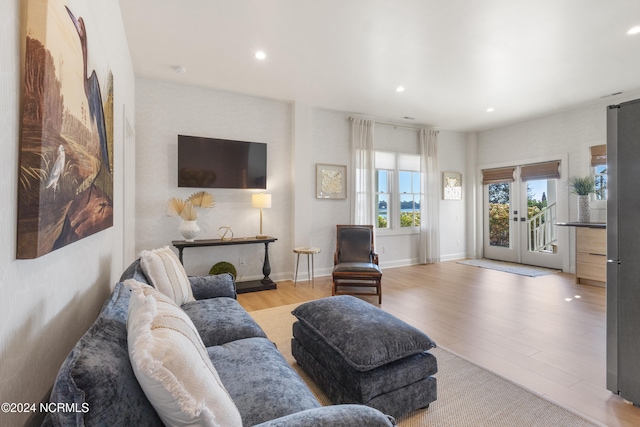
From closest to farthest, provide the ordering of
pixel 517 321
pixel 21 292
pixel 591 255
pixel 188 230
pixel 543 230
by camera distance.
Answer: pixel 21 292 < pixel 517 321 < pixel 188 230 < pixel 591 255 < pixel 543 230

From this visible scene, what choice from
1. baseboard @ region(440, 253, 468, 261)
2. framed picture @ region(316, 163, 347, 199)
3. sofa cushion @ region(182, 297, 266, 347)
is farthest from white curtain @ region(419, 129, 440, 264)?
sofa cushion @ region(182, 297, 266, 347)

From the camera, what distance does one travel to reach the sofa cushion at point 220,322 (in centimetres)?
173

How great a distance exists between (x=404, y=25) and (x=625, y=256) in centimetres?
245

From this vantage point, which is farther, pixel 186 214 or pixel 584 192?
pixel 584 192

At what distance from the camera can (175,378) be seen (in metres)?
0.70

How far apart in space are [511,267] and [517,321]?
3.10 meters

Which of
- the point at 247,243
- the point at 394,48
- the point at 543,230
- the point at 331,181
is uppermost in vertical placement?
the point at 394,48

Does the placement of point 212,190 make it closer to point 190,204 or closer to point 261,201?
point 190,204

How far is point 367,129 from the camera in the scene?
548cm

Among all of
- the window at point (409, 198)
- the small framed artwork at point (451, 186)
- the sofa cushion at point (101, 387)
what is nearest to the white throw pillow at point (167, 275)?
the sofa cushion at point (101, 387)

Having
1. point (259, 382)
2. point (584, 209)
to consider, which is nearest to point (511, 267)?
point (584, 209)

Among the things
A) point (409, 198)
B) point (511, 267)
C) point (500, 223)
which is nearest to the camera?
point (511, 267)

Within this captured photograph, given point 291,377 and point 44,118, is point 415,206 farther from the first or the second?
point 44,118

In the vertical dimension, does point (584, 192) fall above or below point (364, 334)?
above
